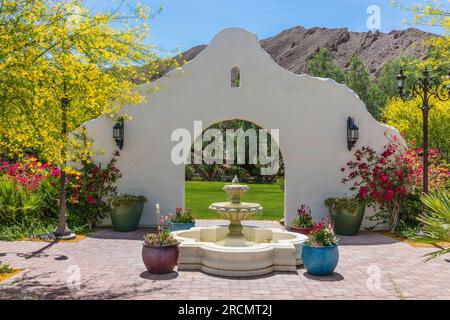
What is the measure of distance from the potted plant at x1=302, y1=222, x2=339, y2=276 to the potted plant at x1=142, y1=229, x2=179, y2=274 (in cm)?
265

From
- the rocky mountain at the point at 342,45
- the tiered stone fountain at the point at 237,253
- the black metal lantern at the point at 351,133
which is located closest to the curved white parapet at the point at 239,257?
the tiered stone fountain at the point at 237,253

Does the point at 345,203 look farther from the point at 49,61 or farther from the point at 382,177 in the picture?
the point at 49,61

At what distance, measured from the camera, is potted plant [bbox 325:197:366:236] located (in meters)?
12.7

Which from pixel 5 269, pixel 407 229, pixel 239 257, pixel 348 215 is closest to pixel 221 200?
pixel 348 215

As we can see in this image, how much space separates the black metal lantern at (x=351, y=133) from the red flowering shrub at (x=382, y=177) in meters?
0.34

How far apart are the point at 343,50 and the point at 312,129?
374 feet

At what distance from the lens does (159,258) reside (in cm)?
811

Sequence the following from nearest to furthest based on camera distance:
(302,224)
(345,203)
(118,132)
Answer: (302,224)
(345,203)
(118,132)

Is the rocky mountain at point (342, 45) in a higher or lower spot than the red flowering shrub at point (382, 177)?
higher

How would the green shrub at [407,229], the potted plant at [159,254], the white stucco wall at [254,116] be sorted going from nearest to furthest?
the potted plant at [159,254]
the green shrub at [407,229]
the white stucco wall at [254,116]

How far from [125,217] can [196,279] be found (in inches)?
230

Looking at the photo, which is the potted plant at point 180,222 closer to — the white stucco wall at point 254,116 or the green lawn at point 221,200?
the white stucco wall at point 254,116

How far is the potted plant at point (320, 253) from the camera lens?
816cm
